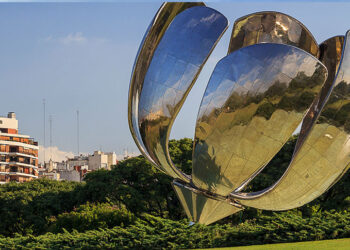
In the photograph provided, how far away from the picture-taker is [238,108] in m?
9.95

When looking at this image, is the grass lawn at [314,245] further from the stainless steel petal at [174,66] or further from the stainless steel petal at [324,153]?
the stainless steel petal at [174,66]

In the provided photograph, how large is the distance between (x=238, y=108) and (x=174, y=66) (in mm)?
1465

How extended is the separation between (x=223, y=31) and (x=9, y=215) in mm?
26860

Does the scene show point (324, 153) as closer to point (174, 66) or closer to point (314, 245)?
point (174, 66)

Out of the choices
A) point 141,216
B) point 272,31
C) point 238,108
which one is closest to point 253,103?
point 238,108

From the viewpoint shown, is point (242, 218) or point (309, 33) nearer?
point (309, 33)

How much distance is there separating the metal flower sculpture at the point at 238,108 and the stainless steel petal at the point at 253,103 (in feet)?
0.05

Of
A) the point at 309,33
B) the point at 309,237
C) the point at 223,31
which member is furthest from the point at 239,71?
the point at 309,237

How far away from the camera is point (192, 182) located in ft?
36.7

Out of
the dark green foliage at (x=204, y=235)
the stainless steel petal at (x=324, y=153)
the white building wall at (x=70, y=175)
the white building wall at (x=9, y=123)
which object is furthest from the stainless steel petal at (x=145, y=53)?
the white building wall at (x=9, y=123)

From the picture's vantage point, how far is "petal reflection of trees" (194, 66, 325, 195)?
9820 mm

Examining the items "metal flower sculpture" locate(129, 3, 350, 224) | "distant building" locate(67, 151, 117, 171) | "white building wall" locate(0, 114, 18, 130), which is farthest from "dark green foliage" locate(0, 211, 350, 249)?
"white building wall" locate(0, 114, 18, 130)

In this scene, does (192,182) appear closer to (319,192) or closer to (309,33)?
(319,192)

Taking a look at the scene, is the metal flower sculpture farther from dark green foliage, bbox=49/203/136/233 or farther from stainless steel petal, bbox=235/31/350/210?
dark green foliage, bbox=49/203/136/233
